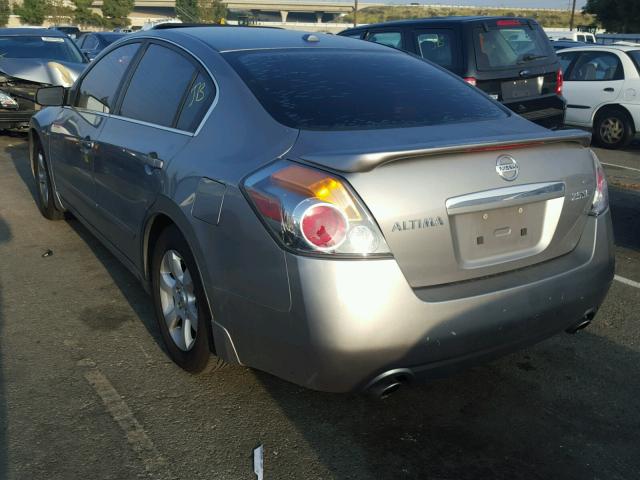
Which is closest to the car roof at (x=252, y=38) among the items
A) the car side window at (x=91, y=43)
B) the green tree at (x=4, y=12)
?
the car side window at (x=91, y=43)

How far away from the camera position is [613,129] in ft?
35.7

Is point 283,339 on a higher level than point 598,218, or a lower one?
lower

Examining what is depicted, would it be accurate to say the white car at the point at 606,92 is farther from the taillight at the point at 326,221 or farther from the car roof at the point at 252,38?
the taillight at the point at 326,221

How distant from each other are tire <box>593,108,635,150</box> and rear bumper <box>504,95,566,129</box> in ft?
9.32

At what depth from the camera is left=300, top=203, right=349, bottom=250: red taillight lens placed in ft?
8.00

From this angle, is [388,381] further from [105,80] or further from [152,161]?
[105,80]

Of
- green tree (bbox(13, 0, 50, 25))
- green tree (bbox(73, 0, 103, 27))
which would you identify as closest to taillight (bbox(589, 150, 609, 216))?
green tree (bbox(13, 0, 50, 25))

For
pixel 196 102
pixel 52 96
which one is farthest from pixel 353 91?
pixel 52 96

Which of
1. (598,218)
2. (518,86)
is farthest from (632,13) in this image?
(598,218)

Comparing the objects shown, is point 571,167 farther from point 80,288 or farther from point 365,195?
point 80,288

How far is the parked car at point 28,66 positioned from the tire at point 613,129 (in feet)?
26.3

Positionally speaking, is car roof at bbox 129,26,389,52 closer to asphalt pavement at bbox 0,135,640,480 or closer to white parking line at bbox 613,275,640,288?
asphalt pavement at bbox 0,135,640,480

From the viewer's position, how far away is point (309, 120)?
289 cm

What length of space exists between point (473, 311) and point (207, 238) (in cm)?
112
